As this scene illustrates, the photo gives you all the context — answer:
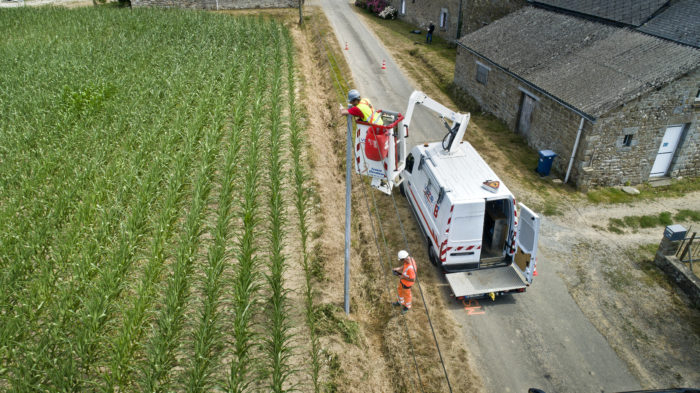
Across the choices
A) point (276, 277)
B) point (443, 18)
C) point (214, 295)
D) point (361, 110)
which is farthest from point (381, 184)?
point (443, 18)

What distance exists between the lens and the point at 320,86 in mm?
23156

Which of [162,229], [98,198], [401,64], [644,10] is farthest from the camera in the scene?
[401,64]

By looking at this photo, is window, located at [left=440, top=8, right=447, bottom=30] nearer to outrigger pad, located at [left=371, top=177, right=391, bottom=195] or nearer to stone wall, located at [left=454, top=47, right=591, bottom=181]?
stone wall, located at [left=454, top=47, right=591, bottom=181]

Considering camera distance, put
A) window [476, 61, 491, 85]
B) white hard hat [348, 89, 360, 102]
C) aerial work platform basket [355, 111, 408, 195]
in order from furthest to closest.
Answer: window [476, 61, 491, 85] < aerial work platform basket [355, 111, 408, 195] < white hard hat [348, 89, 360, 102]

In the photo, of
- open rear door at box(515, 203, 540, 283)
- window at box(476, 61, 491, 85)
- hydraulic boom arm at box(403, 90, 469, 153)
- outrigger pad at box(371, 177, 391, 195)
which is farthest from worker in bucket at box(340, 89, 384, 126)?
window at box(476, 61, 491, 85)

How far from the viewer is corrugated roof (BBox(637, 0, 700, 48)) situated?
47.9ft

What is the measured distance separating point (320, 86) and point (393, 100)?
158 inches

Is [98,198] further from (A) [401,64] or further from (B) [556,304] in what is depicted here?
(A) [401,64]

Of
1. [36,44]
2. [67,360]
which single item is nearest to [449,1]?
[36,44]

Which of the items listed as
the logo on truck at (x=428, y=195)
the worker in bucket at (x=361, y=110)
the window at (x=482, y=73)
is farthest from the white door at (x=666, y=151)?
the worker in bucket at (x=361, y=110)

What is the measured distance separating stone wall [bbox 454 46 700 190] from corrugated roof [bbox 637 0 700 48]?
6.73 feet

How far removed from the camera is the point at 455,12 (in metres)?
31.1

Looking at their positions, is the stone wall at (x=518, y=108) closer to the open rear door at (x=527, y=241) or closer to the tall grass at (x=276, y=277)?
the open rear door at (x=527, y=241)

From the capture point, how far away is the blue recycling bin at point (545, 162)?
50.5 feet
